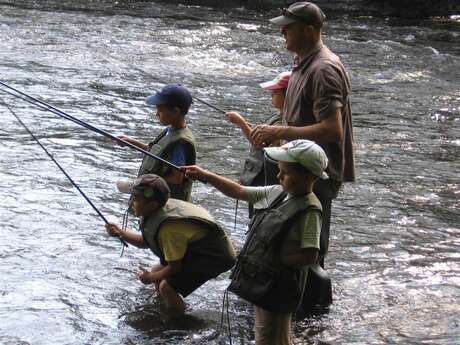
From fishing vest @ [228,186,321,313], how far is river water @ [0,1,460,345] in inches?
28.4

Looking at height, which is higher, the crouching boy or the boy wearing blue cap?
the boy wearing blue cap

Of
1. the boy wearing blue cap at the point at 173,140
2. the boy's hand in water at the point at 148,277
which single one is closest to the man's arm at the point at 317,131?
the boy wearing blue cap at the point at 173,140

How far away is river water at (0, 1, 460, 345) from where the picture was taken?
483 centimetres

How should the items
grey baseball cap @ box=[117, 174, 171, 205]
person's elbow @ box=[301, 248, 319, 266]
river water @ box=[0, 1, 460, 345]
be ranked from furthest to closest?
1. river water @ box=[0, 1, 460, 345]
2. grey baseball cap @ box=[117, 174, 171, 205]
3. person's elbow @ box=[301, 248, 319, 266]

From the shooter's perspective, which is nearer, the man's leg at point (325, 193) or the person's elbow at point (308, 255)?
the person's elbow at point (308, 255)

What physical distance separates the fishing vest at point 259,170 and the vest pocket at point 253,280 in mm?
1033

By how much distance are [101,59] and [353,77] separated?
4.25 m

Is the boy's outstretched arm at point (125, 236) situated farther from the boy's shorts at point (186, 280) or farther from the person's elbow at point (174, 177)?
the person's elbow at point (174, 177)

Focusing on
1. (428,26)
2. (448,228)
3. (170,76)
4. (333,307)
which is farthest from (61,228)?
(428,26)

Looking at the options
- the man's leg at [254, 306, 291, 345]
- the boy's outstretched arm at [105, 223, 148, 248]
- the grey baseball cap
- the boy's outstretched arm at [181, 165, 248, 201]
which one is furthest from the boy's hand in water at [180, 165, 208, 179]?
the man's leg at [254, 306, 291, 345]

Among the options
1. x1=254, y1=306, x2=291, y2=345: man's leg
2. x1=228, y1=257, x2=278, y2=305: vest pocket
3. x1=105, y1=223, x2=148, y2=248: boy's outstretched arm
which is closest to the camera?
x1=228, y1=257, x2=278, y2=305: vest pocket

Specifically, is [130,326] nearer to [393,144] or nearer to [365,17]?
[393,144]

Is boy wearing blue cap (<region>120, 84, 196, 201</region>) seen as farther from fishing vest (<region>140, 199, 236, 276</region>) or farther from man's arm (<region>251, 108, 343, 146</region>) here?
man's arm (<region>251, 108, 343, 146</region>)

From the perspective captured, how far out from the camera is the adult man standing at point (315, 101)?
14.4 feet
